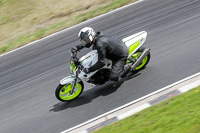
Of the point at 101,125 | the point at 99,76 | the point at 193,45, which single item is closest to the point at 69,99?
the point at 99,76

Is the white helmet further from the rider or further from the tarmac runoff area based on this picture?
the tarmac runoff area

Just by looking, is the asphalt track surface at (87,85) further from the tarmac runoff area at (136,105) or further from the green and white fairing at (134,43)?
the green and white fairing at (134,43)

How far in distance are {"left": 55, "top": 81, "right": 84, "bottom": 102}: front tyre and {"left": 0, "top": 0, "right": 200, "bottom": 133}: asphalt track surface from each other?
17cm

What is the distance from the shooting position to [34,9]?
18438 millimetres

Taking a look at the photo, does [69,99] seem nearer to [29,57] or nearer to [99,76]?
[99,76]

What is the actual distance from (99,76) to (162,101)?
6.62ft

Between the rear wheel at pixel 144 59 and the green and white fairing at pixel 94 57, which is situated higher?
the green and white fairing at pixel 94 57

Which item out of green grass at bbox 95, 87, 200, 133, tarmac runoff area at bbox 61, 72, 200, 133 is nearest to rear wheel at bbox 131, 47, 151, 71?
tarmac runoff area at bbox 61, 72, 200, 133

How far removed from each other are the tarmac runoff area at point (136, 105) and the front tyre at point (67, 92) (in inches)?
48.6

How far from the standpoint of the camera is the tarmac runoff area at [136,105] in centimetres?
622

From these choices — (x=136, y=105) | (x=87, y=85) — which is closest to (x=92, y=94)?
(x=87, y=85)

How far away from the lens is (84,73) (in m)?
7.35

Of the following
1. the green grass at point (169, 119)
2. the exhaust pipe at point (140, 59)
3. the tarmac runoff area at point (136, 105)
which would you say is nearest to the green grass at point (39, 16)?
the exhaust pipe at point (140, 59)

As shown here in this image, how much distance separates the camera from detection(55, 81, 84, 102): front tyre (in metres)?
7.30
